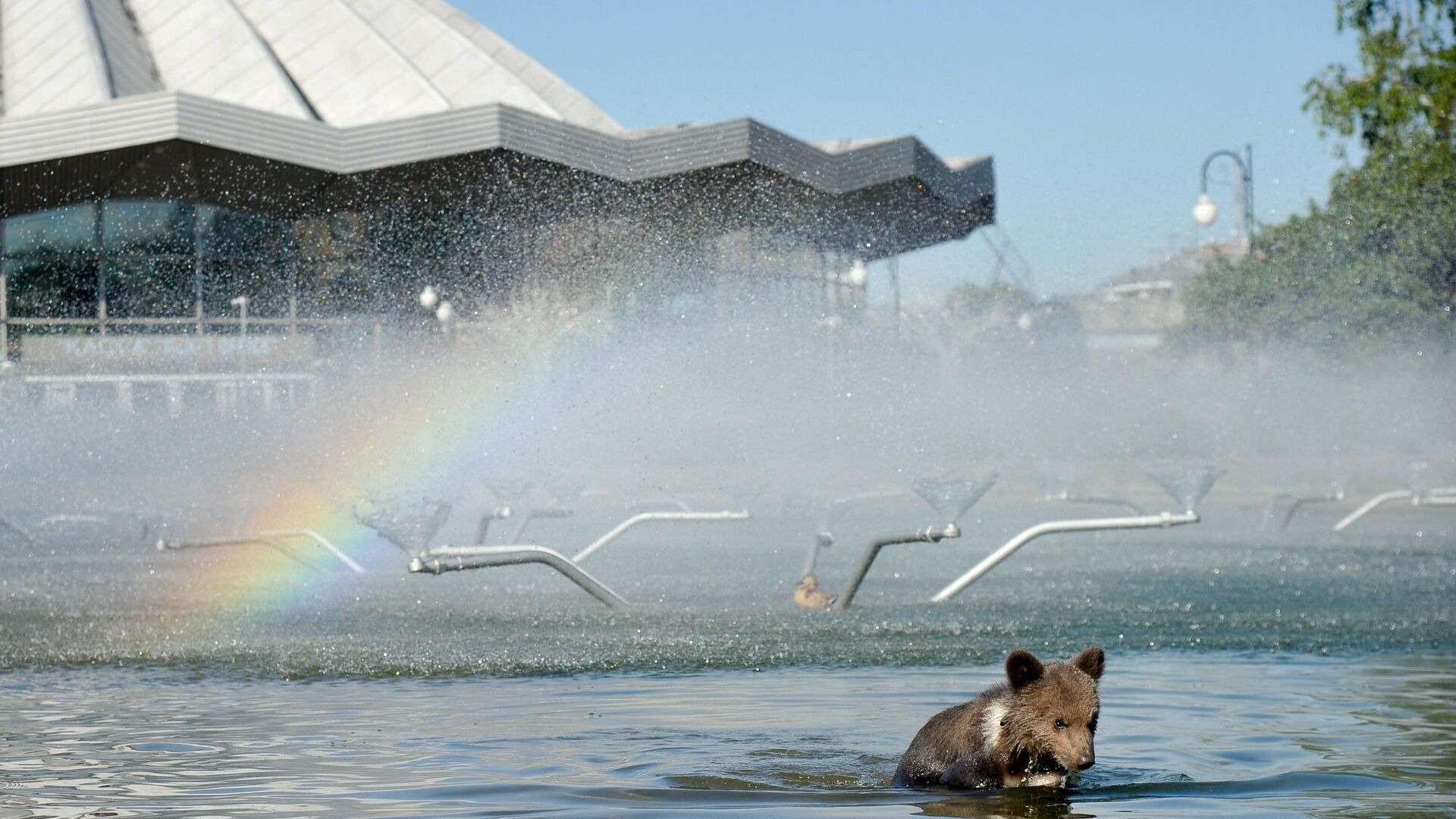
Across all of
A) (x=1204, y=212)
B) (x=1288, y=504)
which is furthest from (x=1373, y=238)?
(x=1288, y=504)

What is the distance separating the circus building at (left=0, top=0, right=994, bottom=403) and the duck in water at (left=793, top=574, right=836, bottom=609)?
73.8ft

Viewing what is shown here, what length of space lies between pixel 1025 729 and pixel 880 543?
230 inches

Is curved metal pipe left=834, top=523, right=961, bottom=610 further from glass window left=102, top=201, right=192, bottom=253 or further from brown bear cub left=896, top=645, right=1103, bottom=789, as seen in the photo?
glass window left=102, top=201, right=192, bottom=253

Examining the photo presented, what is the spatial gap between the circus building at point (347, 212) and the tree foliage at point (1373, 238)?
8.41m

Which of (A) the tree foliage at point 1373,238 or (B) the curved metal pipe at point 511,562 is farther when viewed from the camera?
(A) the tree foliage at point 1373,238

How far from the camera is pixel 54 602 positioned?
39.9ft

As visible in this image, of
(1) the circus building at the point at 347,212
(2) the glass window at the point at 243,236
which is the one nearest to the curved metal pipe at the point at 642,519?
(1) the circus building at the point at 347,212

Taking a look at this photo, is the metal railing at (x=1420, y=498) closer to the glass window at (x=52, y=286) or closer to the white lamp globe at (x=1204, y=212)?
the white lamp globe at (x=1204, y=212)

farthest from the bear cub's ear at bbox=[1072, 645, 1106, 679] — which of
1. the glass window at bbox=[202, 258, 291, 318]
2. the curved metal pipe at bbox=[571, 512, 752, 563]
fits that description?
the glass window at bbox=[202, 258, 291, 318]

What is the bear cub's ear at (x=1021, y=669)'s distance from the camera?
4.53 meters

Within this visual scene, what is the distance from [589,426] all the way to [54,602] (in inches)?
787

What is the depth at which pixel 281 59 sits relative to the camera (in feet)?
187

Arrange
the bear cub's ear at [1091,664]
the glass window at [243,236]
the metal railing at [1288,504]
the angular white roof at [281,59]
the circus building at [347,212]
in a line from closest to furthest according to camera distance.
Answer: the bear cub's ear at [1091,664]
the metal railing at [1288,504]
the circus building at [347,212]
the glass window at [243,236]
the angular white roof at [281,59]

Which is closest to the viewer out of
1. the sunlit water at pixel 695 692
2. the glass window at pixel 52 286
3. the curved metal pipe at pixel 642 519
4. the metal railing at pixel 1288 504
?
the sunlit water at pixel 695 692
